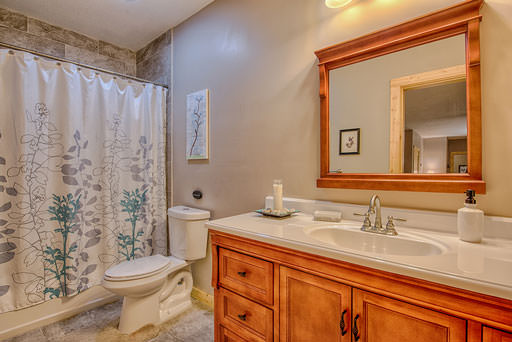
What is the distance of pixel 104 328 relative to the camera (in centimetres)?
171

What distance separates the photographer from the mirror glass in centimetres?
102

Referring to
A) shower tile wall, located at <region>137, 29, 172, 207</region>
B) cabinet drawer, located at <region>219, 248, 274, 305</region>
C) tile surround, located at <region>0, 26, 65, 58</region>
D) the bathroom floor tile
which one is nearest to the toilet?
the bathroom floor tile

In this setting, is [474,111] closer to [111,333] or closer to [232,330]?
[232,330]

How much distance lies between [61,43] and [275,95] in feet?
7.49

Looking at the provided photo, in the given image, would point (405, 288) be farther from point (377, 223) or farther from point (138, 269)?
point (138, 269)

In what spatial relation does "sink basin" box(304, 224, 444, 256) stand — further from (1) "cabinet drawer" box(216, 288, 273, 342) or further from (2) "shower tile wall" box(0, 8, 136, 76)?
(2) "shower tile wall" box(0, 8, 136, 76)

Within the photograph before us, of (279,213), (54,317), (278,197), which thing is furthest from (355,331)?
(54,317)

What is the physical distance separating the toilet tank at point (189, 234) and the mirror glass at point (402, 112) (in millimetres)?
1123

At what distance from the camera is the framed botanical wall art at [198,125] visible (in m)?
2.02

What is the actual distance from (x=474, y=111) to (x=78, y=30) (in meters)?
3.23

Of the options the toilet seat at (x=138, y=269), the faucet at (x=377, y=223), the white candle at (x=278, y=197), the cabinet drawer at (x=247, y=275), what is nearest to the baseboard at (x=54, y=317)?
the toilet seat at (x=138, y=269)

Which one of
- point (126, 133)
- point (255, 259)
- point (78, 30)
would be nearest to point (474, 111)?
point (255, 259)

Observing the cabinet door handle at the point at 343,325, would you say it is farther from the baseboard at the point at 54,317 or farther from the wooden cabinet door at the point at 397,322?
the baseboard at the point at 54,317

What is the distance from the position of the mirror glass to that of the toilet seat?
134 centimetres
